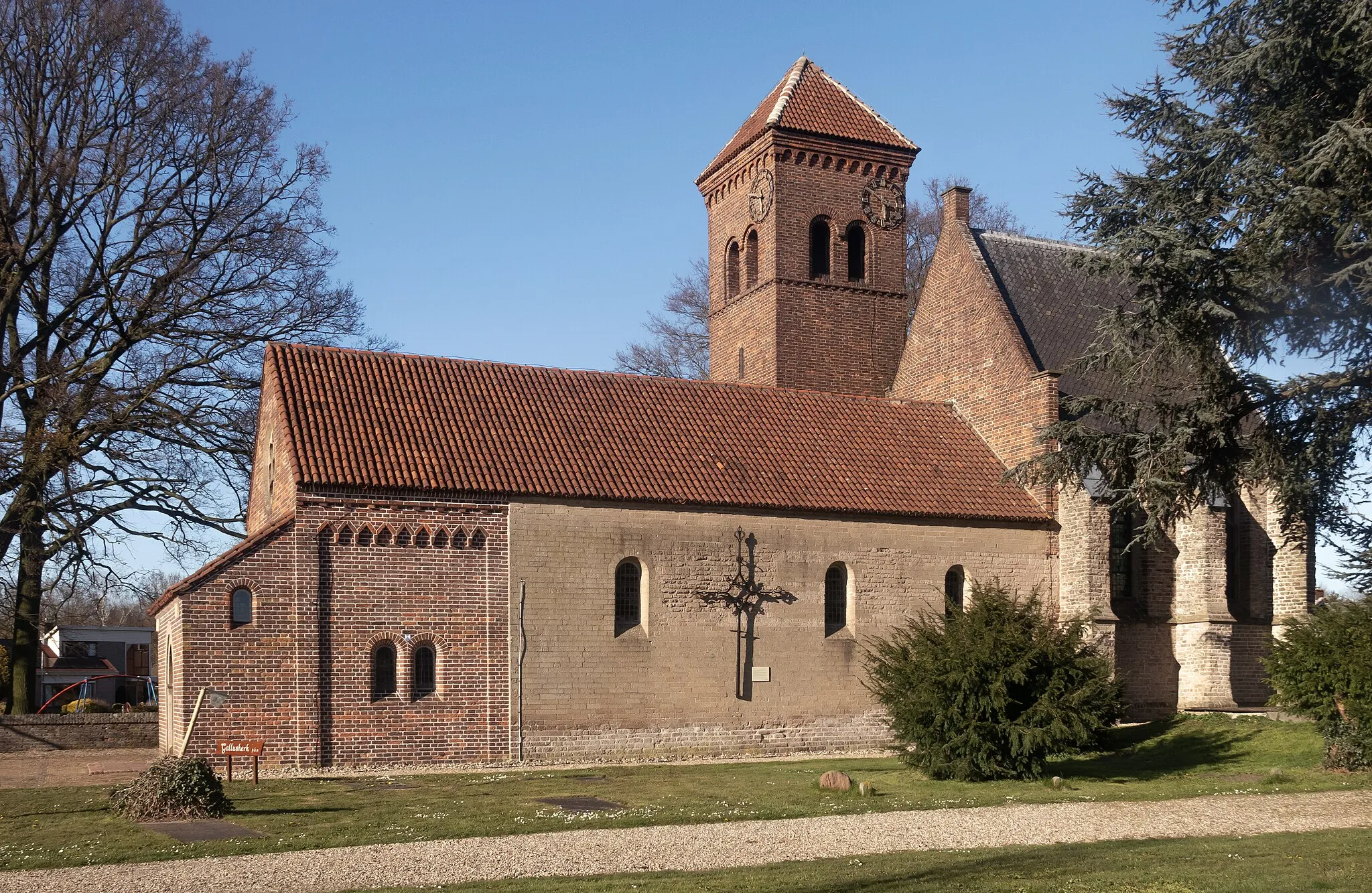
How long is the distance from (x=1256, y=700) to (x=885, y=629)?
837cm

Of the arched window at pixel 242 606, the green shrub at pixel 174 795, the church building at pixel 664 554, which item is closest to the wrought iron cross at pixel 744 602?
the church building at pixel 664 554

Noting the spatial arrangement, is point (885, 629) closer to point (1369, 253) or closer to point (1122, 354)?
point (1122, 354)

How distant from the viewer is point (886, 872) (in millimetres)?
12633

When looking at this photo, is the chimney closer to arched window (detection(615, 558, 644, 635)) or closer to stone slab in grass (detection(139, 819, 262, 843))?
arched window (detection(615, 558, 644, 635))

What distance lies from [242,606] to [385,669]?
2.58m

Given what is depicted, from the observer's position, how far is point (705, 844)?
14555 millimetres

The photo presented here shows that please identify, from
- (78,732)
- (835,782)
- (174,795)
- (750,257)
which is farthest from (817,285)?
(174,795)

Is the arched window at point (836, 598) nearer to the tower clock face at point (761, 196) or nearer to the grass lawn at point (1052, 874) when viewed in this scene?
the tower clock face at point (761, 196)

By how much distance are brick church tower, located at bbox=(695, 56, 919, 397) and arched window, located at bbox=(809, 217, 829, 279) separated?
2 cm

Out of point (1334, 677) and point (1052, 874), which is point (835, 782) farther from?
point (1334, 677)

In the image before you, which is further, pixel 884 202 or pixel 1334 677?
pixel 884 202

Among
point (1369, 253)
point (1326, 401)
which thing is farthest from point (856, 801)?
point (1369, 253)

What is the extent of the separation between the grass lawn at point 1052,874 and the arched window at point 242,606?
12.0 m

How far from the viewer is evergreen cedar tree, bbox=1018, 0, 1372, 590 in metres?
15.6
